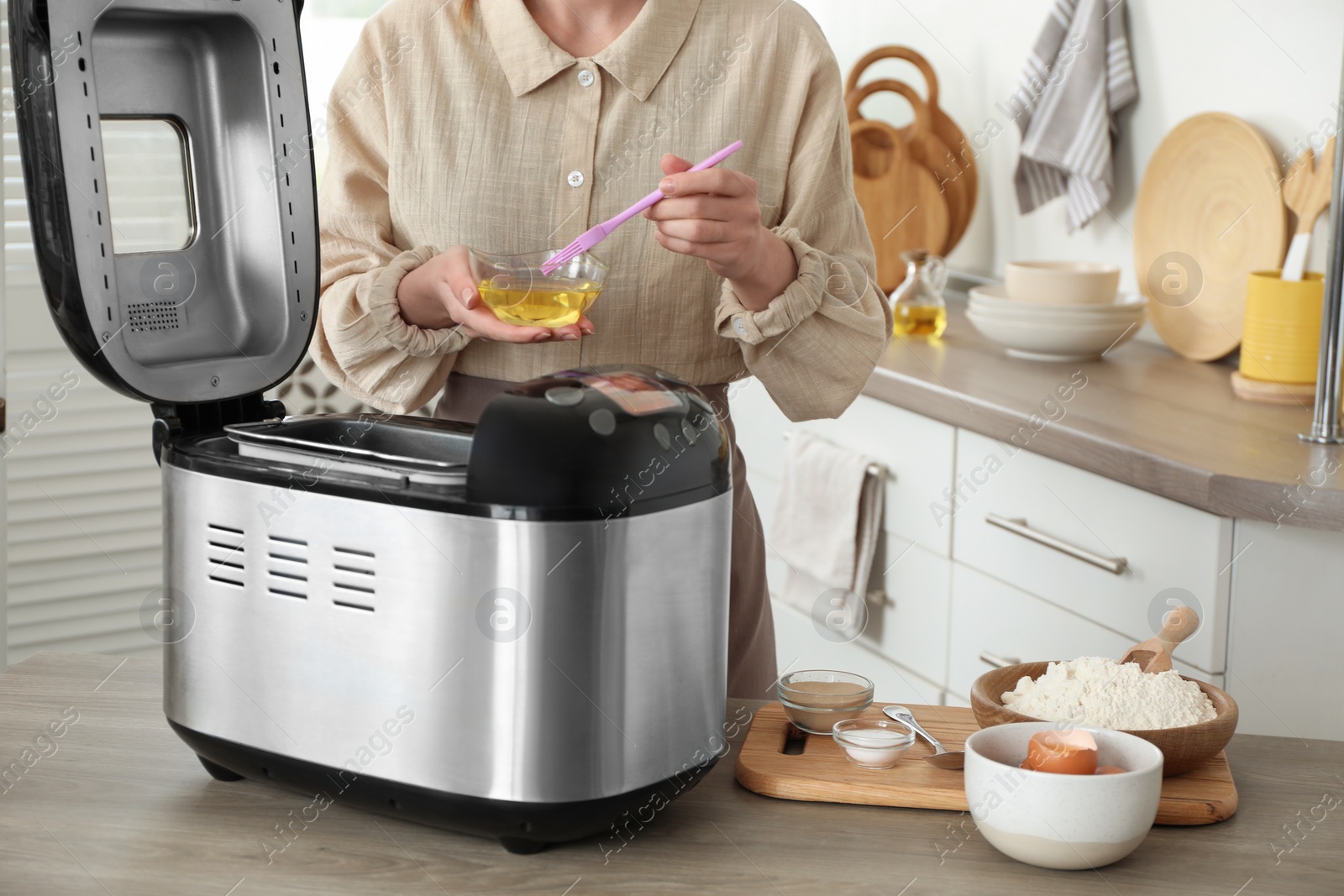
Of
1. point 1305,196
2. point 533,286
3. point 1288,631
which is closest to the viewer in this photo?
point 533,286

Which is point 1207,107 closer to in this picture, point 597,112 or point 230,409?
point 597,112

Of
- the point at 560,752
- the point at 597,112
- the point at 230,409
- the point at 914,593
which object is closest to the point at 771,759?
the point at 560,752

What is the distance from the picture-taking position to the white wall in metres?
1.99

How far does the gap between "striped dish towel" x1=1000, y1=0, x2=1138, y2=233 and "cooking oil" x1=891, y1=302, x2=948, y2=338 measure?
0.31 meters

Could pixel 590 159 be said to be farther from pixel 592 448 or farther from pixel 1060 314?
pixel 1060 314

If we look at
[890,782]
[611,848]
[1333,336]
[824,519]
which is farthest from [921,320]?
[611,848]

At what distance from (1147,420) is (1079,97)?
0.82 m

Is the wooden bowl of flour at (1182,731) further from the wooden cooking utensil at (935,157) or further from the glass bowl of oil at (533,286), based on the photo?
the wooden cooking utensil at (935,157)

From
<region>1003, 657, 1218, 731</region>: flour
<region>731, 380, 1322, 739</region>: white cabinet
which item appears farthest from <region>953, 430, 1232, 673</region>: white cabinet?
<region>1003, 657, 1218, 731</region>: flour

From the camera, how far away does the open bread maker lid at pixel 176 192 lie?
2.79ft

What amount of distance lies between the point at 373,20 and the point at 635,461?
2.31 feet

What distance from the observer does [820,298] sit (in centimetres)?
117

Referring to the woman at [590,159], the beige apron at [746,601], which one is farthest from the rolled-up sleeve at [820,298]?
the beige apron at [746,601]

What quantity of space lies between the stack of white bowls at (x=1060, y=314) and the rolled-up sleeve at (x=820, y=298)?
3.02 feet
